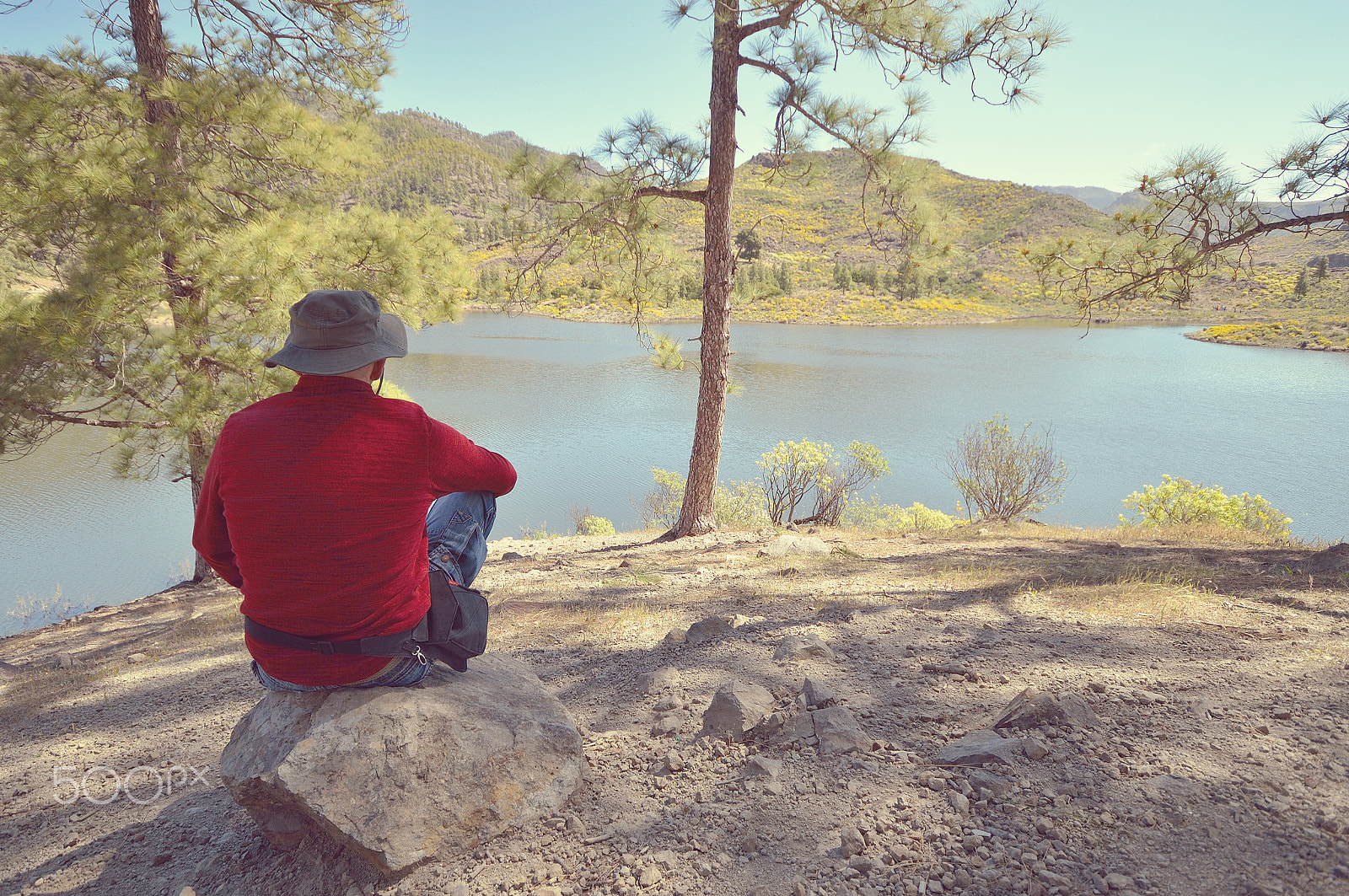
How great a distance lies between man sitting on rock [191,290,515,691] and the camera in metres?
1.58

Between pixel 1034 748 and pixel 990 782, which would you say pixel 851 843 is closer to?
pixel 990 782

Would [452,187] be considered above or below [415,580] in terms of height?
above

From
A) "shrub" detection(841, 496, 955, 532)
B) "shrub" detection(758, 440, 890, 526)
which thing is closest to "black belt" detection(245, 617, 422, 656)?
"shrub" detection(758, 440, 890, 526)

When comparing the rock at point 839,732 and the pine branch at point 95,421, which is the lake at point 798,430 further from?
the rock at point 839,732

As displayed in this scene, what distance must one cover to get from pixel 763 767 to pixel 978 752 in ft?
2.06

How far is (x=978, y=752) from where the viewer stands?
1.97m

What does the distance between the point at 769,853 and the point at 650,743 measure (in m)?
0.66

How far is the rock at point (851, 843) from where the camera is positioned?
1.67 metres

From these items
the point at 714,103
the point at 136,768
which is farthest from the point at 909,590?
the point at 714,103

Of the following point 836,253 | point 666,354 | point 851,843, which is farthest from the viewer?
point 836,253

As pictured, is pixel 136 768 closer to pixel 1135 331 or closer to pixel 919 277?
pixel 919 277

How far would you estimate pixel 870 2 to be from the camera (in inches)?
210

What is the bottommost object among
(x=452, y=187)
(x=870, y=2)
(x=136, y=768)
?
(x=136, y=768)

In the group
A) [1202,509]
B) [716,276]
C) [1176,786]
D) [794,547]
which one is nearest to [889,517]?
[1202,509]
